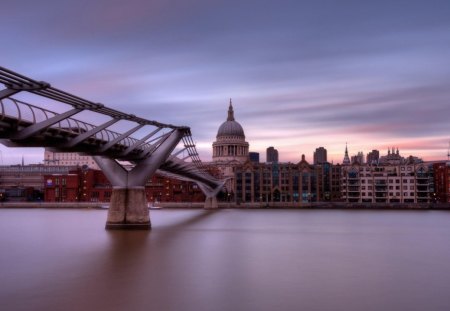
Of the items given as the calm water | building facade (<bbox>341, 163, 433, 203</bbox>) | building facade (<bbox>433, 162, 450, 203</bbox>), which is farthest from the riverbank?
the calm water

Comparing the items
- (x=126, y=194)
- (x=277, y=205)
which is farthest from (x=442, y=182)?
(x=126, y=194)

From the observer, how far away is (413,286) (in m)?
26.5

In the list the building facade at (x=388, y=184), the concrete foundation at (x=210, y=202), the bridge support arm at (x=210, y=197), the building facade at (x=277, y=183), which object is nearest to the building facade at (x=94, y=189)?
the building facade at (x=277, y=183)

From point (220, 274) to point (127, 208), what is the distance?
26957 mm

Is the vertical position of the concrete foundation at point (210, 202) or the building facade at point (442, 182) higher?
the building facade at point (442, 182)

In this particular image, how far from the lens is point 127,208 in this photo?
5453cm

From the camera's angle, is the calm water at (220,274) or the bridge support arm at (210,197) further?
the bridge support arm at (210,197)

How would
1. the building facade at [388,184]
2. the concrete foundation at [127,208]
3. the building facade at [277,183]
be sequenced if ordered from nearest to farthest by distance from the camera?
the concrete foundation at [127,208], the building facade at [388,184], the building facade at [277,183]

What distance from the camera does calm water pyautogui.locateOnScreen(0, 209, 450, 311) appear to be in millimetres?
22453

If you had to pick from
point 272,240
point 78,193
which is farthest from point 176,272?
point 78,193

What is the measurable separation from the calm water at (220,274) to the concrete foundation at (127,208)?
17.3 feet

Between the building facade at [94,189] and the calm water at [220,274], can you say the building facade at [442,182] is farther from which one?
the calm water at [220,274]

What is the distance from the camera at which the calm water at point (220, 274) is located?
22.5m

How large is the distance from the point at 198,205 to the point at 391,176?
47.0 m
